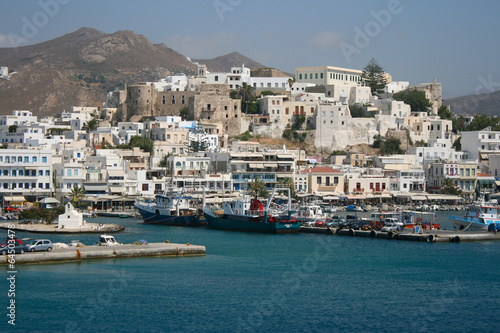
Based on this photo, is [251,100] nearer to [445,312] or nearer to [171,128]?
[171,128]

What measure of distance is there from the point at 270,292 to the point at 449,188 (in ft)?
155

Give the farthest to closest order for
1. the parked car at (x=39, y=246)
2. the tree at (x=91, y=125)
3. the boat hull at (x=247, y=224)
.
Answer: the tree at (x=91, y=125) → the boat hull at (x=247, y=224) → the parked car at (x=39, y=246)

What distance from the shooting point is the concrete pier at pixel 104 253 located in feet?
107

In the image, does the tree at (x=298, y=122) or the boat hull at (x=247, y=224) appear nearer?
the boat hull at (x=247, y=224)

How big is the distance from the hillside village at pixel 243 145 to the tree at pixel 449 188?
1.49ft

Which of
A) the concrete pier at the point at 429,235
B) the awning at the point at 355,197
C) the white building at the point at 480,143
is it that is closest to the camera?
the concrete pier at the point at 429,235

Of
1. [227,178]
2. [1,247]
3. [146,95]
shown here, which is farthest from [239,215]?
[146,95]

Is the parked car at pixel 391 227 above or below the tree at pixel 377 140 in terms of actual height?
below

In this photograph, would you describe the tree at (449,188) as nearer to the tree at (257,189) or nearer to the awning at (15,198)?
the tree at (257,189)

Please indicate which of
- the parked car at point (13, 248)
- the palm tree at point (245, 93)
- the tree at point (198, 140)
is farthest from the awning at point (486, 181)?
the parked car at point (13, 248)

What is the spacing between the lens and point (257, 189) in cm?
6400

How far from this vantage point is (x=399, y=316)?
2634 cm

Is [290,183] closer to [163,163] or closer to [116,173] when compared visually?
[163,163]

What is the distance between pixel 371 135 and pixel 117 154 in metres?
29.8
